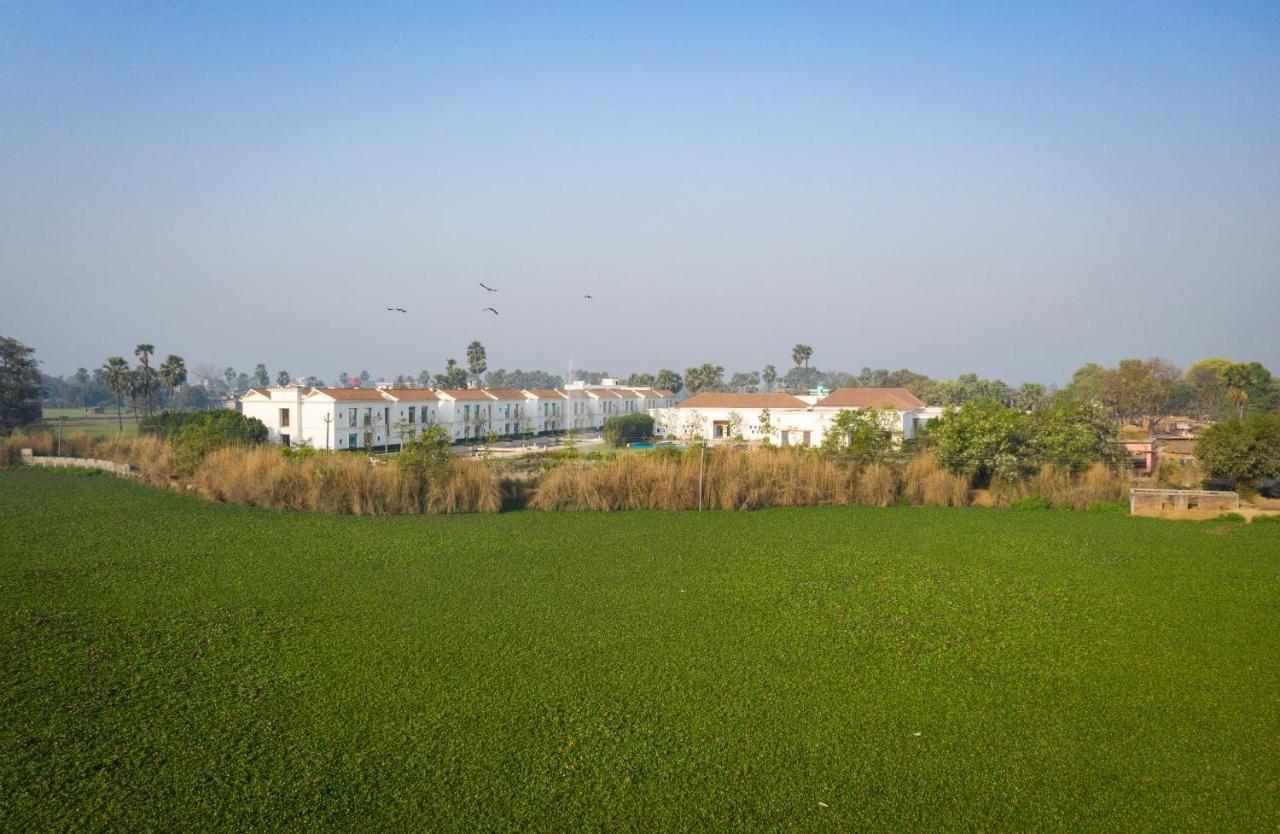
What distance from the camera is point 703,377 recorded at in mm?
65188

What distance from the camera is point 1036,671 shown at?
24.3 ft

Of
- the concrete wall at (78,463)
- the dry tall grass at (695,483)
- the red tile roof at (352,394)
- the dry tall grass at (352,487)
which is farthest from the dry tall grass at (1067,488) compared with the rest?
the red tile roof at (352,394)

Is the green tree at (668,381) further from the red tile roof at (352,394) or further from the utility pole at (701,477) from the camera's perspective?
the utility pole at (701,477)

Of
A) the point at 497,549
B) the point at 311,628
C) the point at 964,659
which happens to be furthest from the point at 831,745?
the point at 497,549

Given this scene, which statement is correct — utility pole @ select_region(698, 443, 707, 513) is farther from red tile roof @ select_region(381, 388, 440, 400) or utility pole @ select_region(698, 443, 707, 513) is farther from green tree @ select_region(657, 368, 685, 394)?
green tree @ select_region(657, 368, 685, 394)

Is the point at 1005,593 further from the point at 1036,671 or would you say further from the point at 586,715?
the point at 586,715

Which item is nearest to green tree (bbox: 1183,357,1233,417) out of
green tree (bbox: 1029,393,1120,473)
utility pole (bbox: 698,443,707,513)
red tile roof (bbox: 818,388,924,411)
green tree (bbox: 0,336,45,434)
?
red tile roof (bbox: 818,388,924,411)

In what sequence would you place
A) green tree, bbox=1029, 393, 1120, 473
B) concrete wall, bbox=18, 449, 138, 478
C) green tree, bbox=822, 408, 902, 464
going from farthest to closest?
concrete wall, bbox=18, 449, 138, 478 < green tree, bbox=822, 408, 902, 464 < green tree, bbox=1029, 393, 1120, 473

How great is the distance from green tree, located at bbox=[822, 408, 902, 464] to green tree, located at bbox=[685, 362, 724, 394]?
4312 centimetres

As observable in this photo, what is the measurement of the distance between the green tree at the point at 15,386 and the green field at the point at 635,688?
93.6ft

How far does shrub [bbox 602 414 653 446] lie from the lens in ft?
134

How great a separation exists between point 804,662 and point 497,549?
259 inches

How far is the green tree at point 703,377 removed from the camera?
64.9 meters

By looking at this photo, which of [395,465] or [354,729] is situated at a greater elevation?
[395,465]
